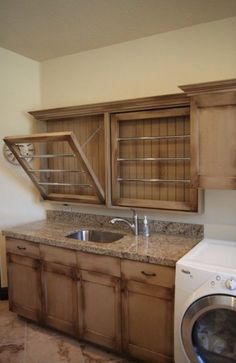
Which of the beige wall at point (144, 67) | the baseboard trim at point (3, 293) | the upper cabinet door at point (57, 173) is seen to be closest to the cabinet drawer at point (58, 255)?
the upper cabinet door at point (57, 173)

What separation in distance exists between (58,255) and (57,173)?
3.28 ft

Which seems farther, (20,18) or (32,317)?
(32,317)

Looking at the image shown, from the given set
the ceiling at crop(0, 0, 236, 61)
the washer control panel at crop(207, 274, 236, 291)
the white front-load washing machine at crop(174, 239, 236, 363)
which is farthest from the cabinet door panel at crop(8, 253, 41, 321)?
the ceiling at crop(0, 0, 236, 61)

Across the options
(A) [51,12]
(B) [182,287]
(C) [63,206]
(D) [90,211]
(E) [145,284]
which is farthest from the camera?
(C) [63,206]

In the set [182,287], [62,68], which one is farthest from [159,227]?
[62,68]

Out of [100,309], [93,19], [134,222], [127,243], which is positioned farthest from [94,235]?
[93,19]

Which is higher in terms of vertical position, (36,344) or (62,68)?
(62,68)

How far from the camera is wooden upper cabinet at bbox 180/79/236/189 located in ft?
6.33

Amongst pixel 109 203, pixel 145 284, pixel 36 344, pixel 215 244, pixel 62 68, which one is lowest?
pixel 36 344

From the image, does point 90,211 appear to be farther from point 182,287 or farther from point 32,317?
point 182,287

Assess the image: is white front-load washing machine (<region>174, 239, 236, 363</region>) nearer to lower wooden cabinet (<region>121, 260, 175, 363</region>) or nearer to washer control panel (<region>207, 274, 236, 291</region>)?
washer control panel (<region>207, 274, 236, 291</region>)

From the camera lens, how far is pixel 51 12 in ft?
7.23

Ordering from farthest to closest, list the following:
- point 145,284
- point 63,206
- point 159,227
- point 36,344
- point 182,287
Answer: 1. point 63,206
2. point 159,227
3. point 36,344
4. point 145,284
5. point 182,287

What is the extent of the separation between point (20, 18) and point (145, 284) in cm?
218
